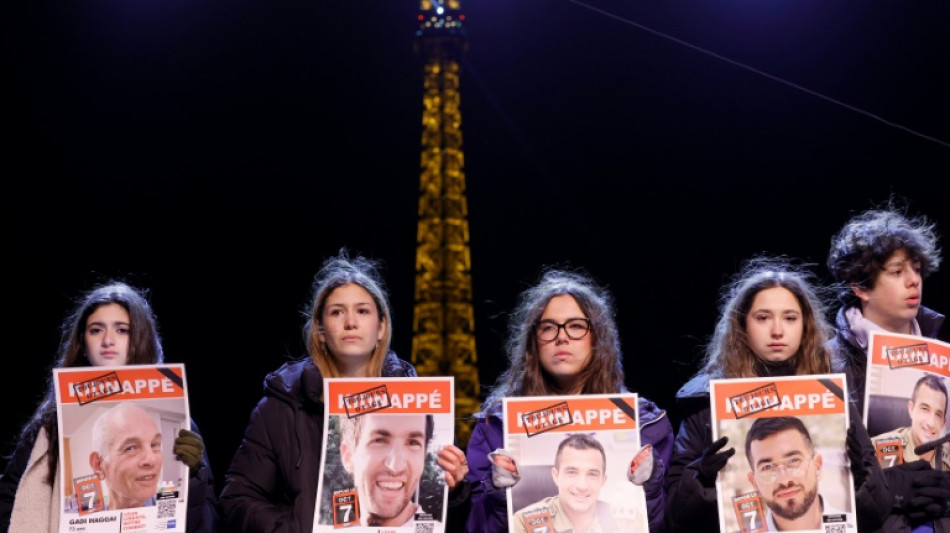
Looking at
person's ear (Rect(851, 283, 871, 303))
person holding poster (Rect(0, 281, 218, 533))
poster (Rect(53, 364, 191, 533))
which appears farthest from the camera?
person's ear (Rect(851, 283, 871, 303))

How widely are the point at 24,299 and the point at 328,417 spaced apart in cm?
1839

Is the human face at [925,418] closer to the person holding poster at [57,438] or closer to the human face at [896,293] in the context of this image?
the human face at [896,293]

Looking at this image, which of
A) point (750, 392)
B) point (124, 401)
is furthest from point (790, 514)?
point (124, 401)

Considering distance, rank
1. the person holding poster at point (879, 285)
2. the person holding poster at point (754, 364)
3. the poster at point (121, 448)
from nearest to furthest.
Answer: the person holding poster at point (754, 364) → the poster at point (121, 448) → the person holding poster at point (879, 285)

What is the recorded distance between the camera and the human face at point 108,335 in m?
5.22

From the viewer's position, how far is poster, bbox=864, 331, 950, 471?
4887mm

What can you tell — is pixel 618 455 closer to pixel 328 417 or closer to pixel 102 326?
pixel 328 417

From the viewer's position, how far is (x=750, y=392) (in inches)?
182

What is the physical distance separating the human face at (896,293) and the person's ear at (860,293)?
2 cm

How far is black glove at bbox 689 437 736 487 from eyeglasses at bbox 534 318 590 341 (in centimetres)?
88

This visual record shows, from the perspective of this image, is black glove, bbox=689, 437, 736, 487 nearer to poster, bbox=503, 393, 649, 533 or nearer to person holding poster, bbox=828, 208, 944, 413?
poster, bbox=503, 393, 649, 533

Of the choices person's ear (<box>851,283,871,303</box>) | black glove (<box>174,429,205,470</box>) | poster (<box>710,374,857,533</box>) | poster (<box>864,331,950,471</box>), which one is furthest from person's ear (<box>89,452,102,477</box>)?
person's ear (<box>851,283,871,303</box>)

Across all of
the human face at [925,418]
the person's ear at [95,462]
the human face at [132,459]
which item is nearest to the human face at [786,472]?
the human face at [925,418]

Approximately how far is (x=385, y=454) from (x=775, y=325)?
1888 millimetres
